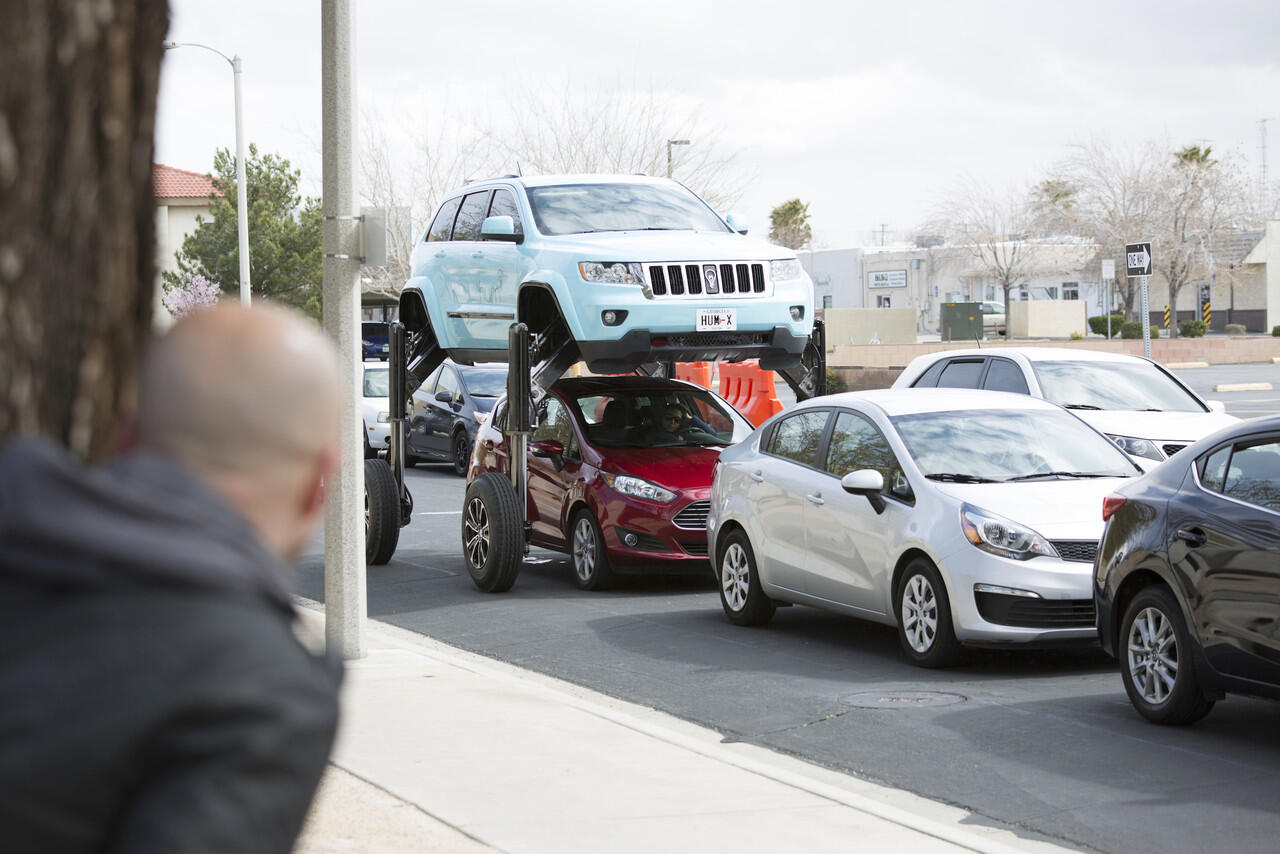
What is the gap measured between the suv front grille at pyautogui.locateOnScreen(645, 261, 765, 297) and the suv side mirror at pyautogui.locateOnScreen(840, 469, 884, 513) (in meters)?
3.21

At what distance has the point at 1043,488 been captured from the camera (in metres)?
9.55

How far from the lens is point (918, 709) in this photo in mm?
8297

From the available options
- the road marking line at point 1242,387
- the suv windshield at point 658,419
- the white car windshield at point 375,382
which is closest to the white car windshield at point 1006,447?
the suv windshield at point 658,419

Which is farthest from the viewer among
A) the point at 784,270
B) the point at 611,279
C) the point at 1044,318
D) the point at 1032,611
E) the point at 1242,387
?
the point at 1044,318

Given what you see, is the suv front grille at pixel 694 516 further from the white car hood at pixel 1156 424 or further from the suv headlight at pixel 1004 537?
the suv headlight at pixel 1004 537

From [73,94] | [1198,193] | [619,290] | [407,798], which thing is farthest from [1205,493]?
[1198,193]

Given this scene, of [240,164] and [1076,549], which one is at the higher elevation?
[240,164]

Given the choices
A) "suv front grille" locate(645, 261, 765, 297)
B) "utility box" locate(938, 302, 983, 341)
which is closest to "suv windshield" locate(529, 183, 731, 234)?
"suv front grille" locate(645, 261, 765, 297)

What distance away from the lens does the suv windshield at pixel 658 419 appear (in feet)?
44.4

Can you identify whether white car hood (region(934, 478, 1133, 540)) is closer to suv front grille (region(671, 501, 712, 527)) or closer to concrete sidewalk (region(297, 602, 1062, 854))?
concrete sidewalk (region(297, 602, 1062, 854))

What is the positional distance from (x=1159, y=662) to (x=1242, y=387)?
32349 mm

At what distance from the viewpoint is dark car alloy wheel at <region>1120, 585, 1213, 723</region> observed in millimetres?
7609

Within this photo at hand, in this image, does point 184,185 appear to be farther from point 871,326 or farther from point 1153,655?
point 1153,655

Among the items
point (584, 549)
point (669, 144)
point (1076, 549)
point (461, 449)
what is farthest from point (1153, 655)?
point (669, 144)
